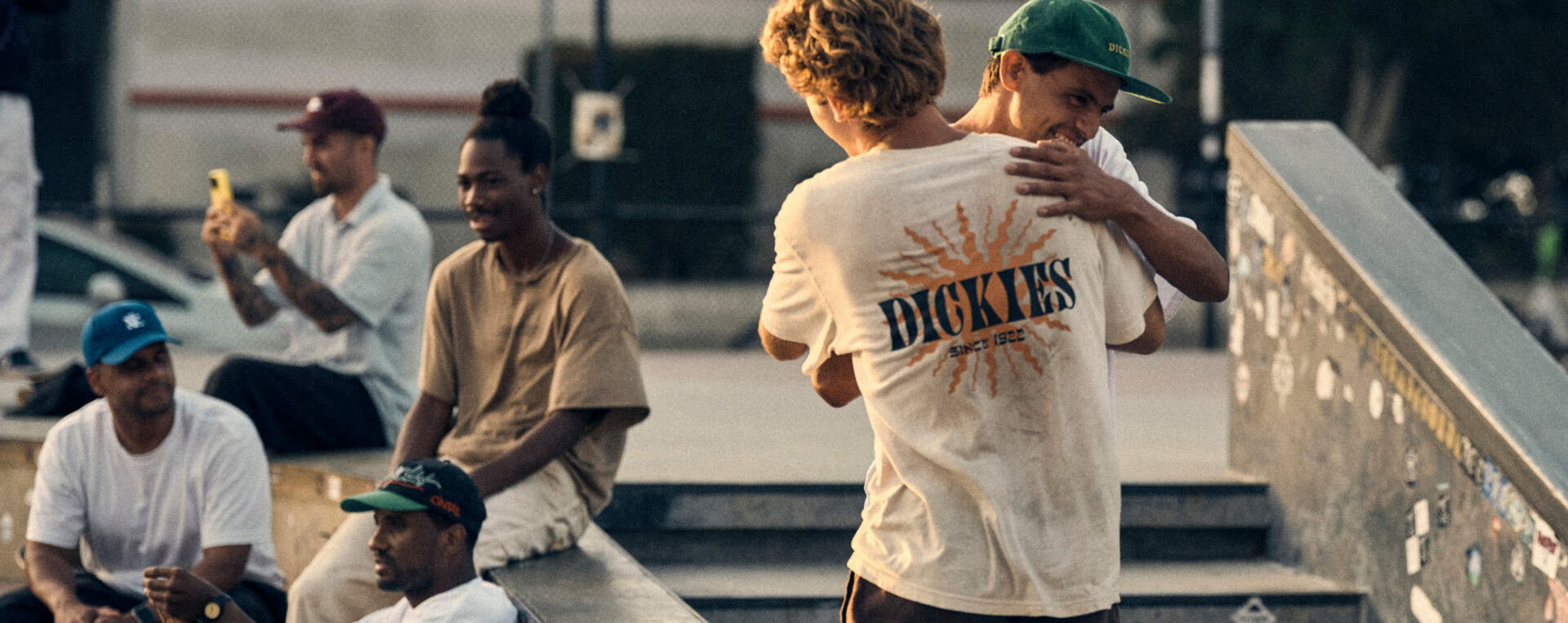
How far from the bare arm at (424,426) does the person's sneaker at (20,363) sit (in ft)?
8.77

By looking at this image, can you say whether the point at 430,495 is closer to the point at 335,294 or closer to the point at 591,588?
the point at 591,588

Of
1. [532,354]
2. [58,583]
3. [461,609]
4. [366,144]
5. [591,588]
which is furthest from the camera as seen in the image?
[366,144]

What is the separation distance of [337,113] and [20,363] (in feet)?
6.38

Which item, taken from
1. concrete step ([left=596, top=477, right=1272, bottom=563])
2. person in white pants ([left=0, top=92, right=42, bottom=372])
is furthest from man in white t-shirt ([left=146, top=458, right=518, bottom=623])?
person in white pants ([left=0, top=92, right=42, bottom=372])

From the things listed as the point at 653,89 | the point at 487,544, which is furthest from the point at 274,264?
the point at 653,89

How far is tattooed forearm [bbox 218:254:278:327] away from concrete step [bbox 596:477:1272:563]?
132cm

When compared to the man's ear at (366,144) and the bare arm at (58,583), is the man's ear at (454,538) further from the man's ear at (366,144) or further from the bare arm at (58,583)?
the man's ear at (366,144)

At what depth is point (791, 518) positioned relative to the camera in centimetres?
471

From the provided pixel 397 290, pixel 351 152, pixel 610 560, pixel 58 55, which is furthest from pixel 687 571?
pixel 58 55

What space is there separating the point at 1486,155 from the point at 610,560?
78.0 feet

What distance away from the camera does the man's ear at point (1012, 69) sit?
237cm

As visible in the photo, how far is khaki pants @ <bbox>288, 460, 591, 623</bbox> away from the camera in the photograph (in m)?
3.71

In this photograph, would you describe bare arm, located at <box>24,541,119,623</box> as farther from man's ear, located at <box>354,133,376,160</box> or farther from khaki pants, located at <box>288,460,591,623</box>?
man's ear, located at <box>354,133,376,160</box>

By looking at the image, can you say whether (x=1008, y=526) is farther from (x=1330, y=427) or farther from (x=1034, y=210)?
(x=1330, y=427)
